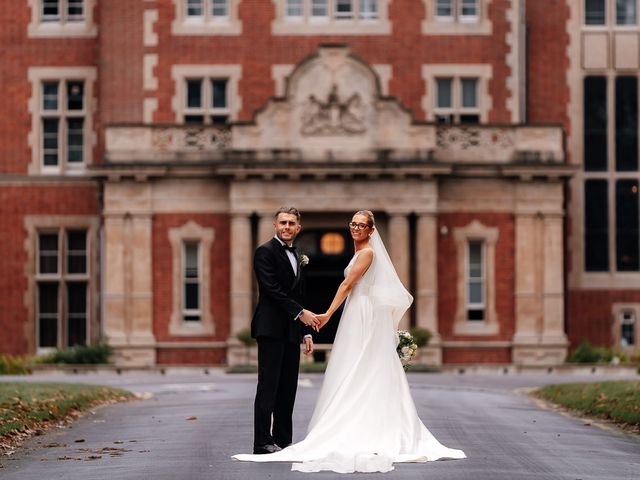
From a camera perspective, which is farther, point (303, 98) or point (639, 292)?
point (639, 292)

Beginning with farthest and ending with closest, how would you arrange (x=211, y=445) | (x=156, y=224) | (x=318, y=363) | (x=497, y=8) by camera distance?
(x=497, y=8)
(x=156, y=224)
(x=318, y=363)
(x=211, y=445)

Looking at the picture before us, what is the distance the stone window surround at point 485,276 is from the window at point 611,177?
4.81 m

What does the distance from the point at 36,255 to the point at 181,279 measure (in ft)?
18.9

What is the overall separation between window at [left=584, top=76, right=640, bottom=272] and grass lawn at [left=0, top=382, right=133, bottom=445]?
2082 centimetres

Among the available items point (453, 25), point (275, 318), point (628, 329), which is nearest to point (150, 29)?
point (453, 25)

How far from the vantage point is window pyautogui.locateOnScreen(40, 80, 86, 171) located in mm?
43594

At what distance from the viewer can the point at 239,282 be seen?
38656mm

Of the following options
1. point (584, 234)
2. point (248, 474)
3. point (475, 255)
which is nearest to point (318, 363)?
point (475, 255)

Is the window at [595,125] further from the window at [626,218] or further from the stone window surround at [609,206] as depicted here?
the window at [626,218]

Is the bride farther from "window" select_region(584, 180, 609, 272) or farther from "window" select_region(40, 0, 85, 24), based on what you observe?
"window" select_region(40, 0, 85, 24)

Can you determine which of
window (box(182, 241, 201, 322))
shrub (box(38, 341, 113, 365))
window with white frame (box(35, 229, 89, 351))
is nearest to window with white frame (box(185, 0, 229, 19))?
window (box(182, 241, 201, 322))

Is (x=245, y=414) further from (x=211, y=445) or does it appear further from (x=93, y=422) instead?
(x=211, y=445)

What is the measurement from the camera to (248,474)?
1302 centimetres

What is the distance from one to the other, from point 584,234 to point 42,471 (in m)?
31.0
